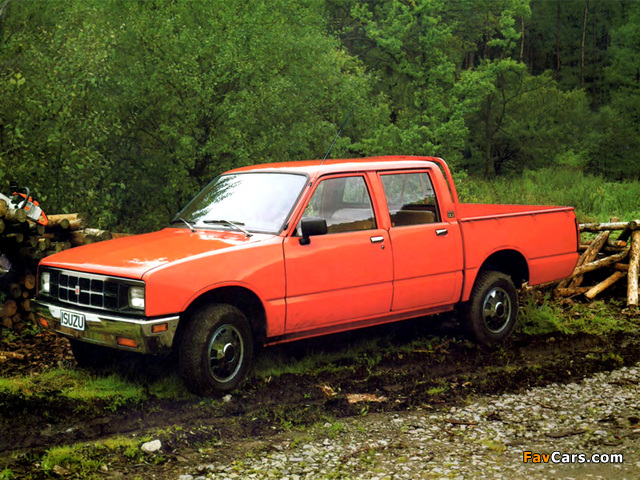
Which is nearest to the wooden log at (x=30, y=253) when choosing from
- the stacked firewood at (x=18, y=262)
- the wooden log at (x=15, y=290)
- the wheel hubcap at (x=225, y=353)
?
the stacked firewood at (x=18, y=262)

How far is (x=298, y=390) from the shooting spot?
20.3 feet

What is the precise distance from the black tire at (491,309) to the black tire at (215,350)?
9.13 feet

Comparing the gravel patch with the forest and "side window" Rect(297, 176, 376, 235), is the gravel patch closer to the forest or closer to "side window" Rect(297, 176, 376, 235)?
"side window" Rect(297, 176, 376, 235)

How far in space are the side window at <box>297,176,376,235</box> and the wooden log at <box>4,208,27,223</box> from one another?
3.40 meters

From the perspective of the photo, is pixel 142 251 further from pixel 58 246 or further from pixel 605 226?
pixel 605 226

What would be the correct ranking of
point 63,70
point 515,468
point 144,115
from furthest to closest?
point 144,115 < point 63,70 < point 515,468

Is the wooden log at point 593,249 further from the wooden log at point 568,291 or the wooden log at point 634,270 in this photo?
the wooden log at point 568,291

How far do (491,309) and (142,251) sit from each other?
397cm

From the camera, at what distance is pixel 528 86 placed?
37562 millimetres

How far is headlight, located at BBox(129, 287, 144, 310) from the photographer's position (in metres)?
5.43

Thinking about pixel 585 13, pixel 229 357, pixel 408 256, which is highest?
pixel 585 13

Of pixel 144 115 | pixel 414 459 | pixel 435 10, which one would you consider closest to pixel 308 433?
pixel 414 459

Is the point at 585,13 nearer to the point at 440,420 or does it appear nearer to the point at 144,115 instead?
the point at 144,115

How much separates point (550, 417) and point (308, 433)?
1.93 meters
